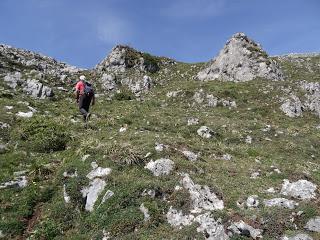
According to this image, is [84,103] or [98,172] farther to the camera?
[84,103]

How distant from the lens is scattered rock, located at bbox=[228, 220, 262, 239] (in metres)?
15.1

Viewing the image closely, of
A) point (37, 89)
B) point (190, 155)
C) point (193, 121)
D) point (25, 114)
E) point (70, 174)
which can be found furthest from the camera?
point (37, 89)

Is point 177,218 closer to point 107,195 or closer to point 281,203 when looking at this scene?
point 107,195

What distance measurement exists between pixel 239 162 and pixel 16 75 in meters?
28.8

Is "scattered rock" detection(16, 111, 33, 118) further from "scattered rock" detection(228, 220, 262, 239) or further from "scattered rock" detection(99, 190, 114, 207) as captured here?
"scattered rock" detection(228, 220, 262, 239)

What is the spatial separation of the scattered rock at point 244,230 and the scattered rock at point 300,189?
132 inches

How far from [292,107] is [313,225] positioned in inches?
1017

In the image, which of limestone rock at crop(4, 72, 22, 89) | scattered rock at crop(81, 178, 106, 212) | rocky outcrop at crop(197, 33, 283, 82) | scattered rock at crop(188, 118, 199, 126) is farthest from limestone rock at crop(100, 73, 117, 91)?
scattered rock at crop(81, 178, 106, 212)

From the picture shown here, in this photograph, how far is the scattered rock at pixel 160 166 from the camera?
19.3m

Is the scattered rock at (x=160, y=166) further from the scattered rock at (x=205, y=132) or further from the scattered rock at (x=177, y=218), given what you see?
the scattered rock at (x=205, y=132)

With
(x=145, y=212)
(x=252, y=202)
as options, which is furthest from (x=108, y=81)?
(x=252, y=202)

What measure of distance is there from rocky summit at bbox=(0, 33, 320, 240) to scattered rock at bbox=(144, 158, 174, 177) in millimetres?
48

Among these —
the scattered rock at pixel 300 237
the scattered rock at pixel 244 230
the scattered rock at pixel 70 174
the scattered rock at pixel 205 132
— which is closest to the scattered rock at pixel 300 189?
the scattered rock at pixel 300 237

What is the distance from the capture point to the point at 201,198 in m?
17.1
